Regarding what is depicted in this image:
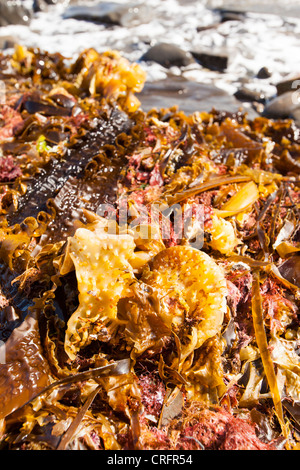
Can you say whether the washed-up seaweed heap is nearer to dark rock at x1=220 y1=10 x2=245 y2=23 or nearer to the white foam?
the white foam

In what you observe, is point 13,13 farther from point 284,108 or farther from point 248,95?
point 284,108

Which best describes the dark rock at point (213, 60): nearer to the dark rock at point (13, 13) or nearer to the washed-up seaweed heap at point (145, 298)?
the washed-up seaweed heap at point (145, 298)

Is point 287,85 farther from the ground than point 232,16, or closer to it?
closer to it

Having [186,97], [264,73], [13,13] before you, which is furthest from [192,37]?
[13,13]

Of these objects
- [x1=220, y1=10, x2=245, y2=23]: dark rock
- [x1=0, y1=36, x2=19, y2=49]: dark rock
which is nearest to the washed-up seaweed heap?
[x1=0, y1=36, x2=19, y2=49]: dark rock

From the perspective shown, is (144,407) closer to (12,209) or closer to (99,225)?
(99,225)

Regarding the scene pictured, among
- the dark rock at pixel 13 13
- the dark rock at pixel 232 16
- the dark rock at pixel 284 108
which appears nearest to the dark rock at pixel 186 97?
the dark rock at pixel 284 108
